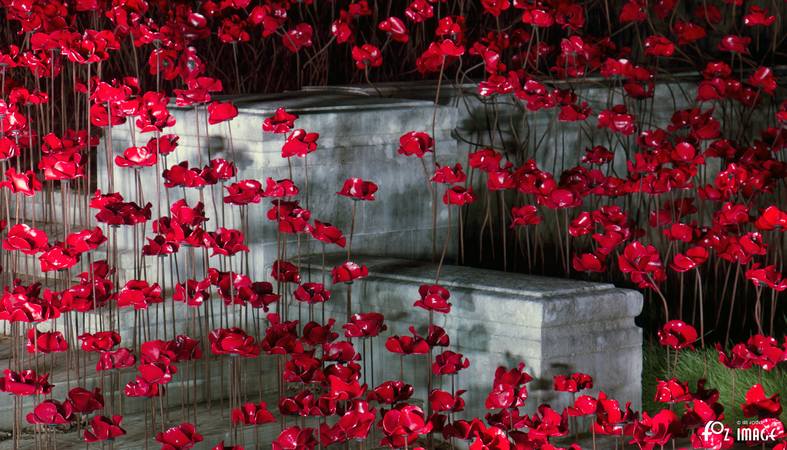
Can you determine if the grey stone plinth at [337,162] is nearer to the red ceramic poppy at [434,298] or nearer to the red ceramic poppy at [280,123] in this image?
the red ceramic poppy at [280,123]

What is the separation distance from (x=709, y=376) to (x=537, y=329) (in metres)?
0.77

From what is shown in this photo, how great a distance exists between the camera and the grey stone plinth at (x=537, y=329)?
4.73 meters

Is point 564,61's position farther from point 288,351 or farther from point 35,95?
point 288,351

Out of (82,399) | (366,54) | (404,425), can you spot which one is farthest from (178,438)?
(366,54)

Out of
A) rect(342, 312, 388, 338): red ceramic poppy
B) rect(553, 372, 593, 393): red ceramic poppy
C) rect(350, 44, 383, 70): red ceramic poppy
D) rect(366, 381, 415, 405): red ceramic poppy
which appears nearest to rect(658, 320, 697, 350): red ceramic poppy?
rect(553, 372, 593, 393): red ceramic poppy

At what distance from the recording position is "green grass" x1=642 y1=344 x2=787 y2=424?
4.85 m

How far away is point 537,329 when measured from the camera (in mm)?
4703

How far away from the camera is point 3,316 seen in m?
4.40

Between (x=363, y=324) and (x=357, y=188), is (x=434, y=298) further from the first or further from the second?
(x=357, y=188)

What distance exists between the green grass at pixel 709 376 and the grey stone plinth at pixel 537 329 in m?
0.20

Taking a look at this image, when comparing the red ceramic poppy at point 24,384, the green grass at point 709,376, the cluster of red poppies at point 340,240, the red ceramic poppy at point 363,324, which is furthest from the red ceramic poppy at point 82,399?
the green grass at point 709,376

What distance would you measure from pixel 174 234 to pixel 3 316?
0.57 metres

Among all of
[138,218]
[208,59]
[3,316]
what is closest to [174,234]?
[138,218]

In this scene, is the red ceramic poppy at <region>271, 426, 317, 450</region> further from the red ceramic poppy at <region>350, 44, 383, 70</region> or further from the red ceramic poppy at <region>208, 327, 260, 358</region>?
the red ceramic poppy at <region>350, 44, 383, 70</region>
